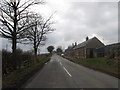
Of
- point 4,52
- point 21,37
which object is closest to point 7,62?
point 4,52

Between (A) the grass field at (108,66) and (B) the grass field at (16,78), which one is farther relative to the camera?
(A) the grass field at (108,66)

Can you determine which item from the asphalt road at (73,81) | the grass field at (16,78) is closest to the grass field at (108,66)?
the asphalt road at (73,81)

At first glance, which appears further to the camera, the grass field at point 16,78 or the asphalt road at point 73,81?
the asphalt road at point 73,81

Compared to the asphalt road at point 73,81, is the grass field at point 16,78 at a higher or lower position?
higher

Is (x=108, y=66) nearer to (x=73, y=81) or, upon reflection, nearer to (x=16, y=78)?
(x=73, y=81)

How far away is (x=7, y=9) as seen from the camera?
59.4ft

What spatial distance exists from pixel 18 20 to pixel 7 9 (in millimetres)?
1512

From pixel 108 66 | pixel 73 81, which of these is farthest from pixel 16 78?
pixel 108 66

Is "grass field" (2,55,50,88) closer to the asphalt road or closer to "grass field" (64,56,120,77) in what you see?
the asphalt road

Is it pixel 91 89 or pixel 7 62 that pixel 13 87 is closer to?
pixel 91 89

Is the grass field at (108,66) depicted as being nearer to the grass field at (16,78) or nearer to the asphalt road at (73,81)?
the asphalt road at (73,81)

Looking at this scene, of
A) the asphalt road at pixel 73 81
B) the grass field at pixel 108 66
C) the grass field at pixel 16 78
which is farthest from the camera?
the grass field at pixel 108 66

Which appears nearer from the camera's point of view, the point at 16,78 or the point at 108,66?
the point at 16,78

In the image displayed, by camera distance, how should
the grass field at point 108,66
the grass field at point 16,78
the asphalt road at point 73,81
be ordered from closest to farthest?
the grass field at point 16,78
the asphalt road at point 73,81
the grass field at point 108,66
